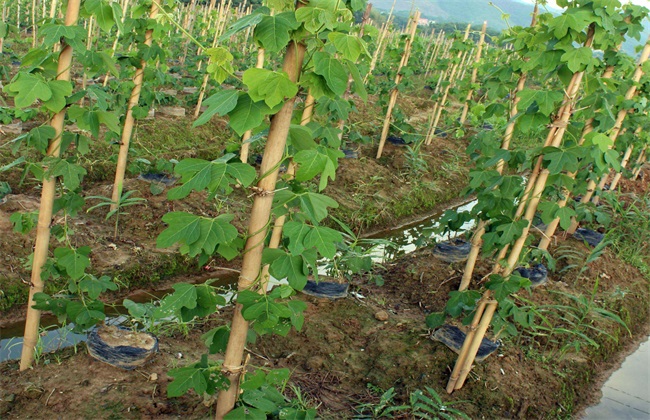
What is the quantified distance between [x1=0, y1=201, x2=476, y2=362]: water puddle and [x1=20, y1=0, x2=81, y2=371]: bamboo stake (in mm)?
199

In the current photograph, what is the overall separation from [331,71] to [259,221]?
0.66 m

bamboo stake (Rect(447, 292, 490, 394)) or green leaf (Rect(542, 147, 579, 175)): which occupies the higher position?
green leaf (Rect(542, 147, 579, 175))

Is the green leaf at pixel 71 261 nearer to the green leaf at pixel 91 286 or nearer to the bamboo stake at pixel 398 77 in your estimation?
the green leaf at pixel 91 286

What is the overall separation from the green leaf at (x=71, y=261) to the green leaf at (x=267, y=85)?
169 centimetres

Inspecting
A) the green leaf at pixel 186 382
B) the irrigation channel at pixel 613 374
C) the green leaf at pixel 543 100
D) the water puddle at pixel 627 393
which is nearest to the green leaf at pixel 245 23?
the green leaf at pixel 186 382

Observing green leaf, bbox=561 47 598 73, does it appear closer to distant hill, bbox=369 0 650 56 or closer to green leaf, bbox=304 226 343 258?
green leaf, bbox=304 226 343 258

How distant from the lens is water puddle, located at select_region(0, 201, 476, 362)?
392 centimetres

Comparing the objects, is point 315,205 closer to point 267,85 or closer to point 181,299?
point 267,85

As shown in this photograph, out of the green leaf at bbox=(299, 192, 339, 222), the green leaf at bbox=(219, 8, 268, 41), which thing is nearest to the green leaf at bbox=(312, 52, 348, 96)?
the green leaf at bbox=(219, 8, 268, 41)

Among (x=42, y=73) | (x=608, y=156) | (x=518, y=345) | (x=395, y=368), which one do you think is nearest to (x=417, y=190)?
(x=518, y=345)

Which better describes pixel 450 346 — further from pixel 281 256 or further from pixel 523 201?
pixel 281 256

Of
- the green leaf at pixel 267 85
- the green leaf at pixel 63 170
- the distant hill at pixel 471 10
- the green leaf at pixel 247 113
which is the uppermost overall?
the distant hill at pixel 471 10

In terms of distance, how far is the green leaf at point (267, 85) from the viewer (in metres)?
1.77

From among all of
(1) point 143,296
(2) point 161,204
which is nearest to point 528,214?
(1) point 143,296
